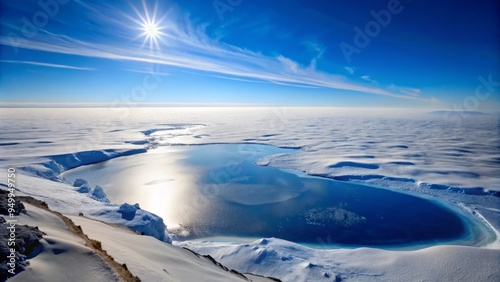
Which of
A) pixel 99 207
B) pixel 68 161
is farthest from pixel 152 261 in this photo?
pixel 68 161

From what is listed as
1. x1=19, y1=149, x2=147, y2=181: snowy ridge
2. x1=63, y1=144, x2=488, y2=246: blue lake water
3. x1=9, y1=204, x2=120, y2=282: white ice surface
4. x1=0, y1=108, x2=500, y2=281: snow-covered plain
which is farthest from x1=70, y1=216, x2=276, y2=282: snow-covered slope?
x1=19, y1=149, x2=147, y2=181: snowy ridge

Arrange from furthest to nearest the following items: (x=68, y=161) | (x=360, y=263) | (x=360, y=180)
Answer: (x=68, y=161) < (x=360, y=180) < (x=360, y=263)

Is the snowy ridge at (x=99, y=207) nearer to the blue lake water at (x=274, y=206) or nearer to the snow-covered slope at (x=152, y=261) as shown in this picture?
the blue lake water at (x=274, y=206)

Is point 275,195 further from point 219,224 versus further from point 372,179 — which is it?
point 372,179

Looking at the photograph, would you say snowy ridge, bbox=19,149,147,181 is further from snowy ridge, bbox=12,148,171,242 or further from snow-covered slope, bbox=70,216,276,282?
snow-covered slope, bbox=70,216,276,282

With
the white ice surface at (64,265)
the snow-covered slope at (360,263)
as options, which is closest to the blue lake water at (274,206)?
the snow-covered slope at (360,263)

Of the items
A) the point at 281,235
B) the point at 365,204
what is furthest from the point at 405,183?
the point at 281,235

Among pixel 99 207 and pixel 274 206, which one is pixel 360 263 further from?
pixel 99 207

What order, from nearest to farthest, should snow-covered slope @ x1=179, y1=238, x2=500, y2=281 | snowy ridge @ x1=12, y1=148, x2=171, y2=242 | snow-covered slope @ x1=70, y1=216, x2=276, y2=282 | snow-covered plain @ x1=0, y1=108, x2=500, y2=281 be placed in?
snow-covered slope @ x1=70, y1=216, x2=276, y2=282 < snow-covered slope @ x1=179, y1=238, x2=500, y2=281 < snow-covered plain @ x1=0, y1=108, x2=500, y2=281 < snowy ridge @ x1=12, y1=148, x2=171, y2=242
